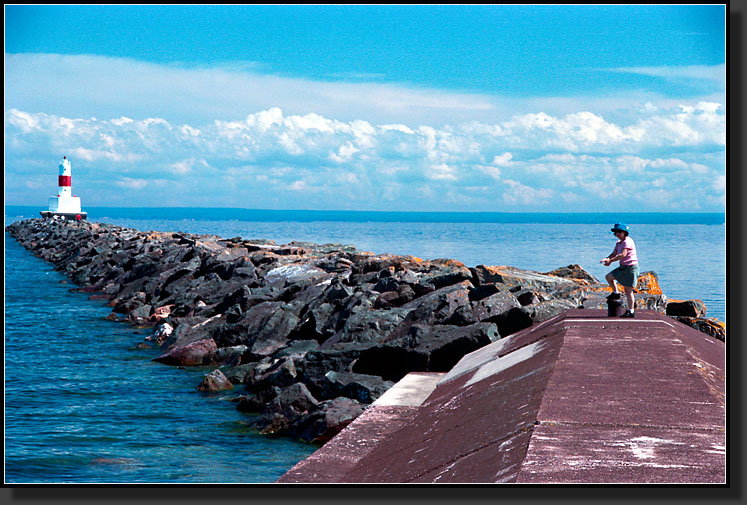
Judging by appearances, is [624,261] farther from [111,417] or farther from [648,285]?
[111,417]

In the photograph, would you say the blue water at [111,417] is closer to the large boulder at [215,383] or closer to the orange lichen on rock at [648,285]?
the large boulder at [215,383]

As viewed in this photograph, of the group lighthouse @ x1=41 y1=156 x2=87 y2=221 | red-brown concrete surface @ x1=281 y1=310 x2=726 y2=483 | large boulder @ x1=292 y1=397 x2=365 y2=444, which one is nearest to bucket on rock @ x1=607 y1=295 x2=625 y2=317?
red-brown concrete surface @ x1=281 y1=310 x2=726 y2=483

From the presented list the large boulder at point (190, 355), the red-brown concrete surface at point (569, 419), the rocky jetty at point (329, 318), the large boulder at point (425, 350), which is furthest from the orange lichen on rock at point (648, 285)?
the large boulder at point (190, 355)

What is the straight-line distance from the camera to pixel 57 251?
47844 millimetres

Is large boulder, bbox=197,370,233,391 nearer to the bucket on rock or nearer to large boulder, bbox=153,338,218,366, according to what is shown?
large boulder, bbox=153,338,218,366

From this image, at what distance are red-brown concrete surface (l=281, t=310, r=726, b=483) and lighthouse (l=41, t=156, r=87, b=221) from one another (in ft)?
244

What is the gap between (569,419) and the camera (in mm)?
3867

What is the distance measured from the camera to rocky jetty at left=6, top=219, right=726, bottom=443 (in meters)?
9.51

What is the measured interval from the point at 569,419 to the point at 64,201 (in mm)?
78542

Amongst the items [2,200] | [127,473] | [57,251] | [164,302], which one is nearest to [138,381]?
[127,473]

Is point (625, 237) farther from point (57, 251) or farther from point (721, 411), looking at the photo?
point (57, 251)

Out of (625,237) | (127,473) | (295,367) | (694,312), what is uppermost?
(625,237)

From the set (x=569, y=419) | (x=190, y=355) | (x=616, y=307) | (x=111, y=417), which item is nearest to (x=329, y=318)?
(x=190, y=355)

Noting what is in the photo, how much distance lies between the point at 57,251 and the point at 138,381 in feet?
125
